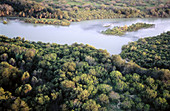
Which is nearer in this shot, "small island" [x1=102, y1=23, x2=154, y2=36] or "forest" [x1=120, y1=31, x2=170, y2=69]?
"forest" [x1=120, y1=31, x2=170, y2=69]

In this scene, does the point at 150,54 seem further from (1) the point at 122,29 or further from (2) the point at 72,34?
(2) the point at 72,34

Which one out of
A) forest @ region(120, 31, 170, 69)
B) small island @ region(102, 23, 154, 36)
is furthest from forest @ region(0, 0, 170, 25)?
forest @ region(120, 31, 170, 69)

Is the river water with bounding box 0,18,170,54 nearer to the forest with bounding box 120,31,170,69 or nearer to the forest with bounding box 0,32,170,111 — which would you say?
the forest with bounding box 120,31,170,69

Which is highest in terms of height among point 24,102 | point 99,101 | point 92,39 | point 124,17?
point 124,17

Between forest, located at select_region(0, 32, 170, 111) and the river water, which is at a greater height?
the river water

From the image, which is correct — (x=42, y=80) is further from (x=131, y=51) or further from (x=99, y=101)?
(x=131, y=51)

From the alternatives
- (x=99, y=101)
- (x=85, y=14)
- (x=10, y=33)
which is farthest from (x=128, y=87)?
(x=85, y=14)
